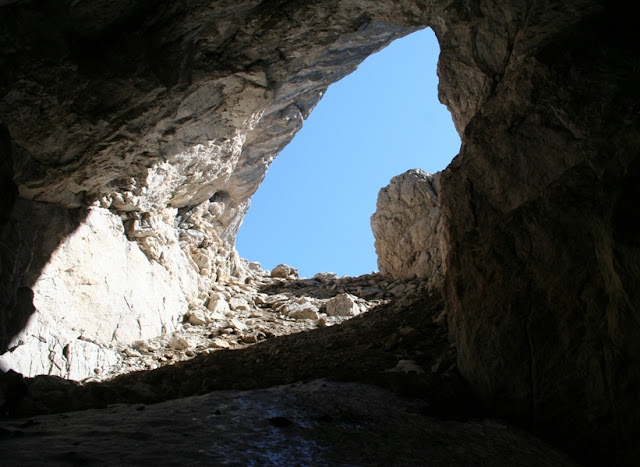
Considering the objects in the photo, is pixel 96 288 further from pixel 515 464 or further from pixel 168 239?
pixel 515 464

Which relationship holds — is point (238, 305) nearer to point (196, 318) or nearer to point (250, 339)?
point (196, 318)

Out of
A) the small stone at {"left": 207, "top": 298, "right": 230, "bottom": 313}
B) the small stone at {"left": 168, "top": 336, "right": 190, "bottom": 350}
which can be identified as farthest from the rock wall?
the small stone at {"left": 207, "top": 298, "right": 230, "bottom": 313}

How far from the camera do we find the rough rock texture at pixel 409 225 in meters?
16.5

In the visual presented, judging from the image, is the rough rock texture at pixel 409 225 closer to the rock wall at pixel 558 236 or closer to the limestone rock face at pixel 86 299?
the limestone rock face at pixel 86 299

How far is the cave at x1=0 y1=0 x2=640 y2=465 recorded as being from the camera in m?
3.44

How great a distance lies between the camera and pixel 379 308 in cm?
1129

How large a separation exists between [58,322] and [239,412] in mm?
6699

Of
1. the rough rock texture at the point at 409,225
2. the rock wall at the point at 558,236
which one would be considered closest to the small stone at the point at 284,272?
the rough rock texture at the point at 409,225

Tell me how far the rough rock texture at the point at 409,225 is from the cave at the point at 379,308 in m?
6.41

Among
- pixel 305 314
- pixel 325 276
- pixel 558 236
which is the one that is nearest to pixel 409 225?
pixel 305 314

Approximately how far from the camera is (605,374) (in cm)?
Result: 353

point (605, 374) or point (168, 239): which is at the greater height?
point (168, 239)

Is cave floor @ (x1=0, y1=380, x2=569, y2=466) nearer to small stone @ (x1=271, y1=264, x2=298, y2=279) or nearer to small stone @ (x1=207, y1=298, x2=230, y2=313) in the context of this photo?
small stone @ (x1=207, y1=298, x2=230, y2=313)

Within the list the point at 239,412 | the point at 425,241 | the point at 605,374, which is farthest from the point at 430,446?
the point at 425,241
